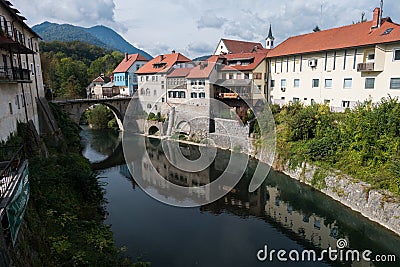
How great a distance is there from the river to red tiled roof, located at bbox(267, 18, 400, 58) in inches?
467

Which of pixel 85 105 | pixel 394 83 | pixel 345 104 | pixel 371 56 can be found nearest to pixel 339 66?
pixel 371 56

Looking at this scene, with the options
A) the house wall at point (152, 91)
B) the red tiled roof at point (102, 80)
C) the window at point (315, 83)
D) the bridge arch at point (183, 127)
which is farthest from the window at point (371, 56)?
the red tiled roof at point (102, 80)

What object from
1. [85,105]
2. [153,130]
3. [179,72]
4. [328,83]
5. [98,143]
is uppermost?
[179,72]

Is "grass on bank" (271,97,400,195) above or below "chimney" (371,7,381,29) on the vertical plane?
below

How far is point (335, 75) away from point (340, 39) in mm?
3218

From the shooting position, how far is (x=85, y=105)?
33094 mm

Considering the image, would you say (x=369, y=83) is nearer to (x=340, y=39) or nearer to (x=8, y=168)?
(x=340, y=39)

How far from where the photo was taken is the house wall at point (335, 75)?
19703mm

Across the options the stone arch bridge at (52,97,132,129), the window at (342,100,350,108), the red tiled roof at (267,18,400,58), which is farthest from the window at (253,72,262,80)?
the stone arch bridge at (52,97,132,129)

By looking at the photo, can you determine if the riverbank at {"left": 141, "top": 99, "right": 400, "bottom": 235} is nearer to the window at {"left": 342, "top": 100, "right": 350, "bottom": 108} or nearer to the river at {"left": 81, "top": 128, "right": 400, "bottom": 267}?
the river at {"left": 81, "top": 128, "right": 400, "bottom": 267}

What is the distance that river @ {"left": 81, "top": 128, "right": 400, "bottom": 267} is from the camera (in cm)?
1195

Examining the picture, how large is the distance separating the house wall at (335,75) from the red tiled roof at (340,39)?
47cm

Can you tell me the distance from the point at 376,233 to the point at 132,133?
31.8 meters

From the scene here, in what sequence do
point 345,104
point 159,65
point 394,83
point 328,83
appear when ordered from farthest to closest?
point 159,65, point 328,83, point 345,104, point 394,83
